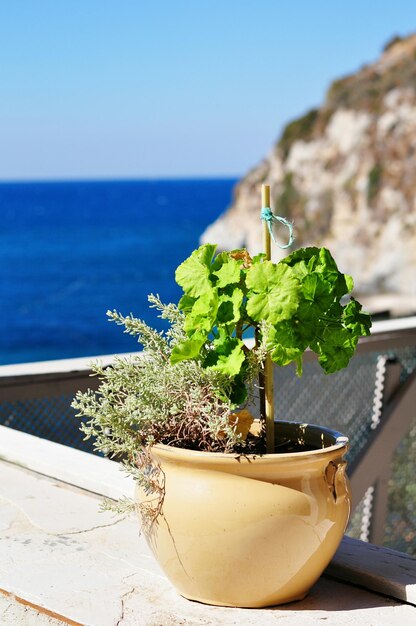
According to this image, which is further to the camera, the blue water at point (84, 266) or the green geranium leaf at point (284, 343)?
the blue water at point (84, 266)

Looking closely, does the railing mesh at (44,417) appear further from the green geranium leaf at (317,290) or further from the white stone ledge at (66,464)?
the green geranium leaf at (317,290)

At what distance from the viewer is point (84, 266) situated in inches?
3029

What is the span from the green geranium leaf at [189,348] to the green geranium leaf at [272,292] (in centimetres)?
12

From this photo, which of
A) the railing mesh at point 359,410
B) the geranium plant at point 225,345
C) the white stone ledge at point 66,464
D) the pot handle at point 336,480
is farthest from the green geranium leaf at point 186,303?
the railing mesh at point 359,410

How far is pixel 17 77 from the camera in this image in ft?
400

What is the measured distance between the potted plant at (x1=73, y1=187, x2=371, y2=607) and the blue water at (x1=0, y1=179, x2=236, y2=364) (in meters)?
41.2

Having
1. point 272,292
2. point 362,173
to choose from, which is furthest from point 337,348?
point 362,173

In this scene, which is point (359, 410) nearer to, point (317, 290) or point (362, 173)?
point (317, 290)

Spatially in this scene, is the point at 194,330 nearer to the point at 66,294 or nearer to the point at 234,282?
the point at 234,282

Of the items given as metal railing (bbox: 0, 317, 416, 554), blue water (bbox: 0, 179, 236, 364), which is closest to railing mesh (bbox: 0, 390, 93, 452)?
metal railing (bbox: 0, 317, 416, 554)

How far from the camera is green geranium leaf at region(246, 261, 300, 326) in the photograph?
1705 millimetres

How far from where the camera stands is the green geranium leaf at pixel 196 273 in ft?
5.91

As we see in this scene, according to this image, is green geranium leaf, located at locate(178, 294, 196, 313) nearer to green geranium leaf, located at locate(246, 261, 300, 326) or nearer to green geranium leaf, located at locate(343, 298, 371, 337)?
green geranium leaf, located at locate(246, 261, 300, 326)

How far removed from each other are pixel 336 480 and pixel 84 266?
75.9 meters
